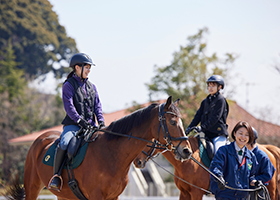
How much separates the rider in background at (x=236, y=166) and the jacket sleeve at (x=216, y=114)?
2274mm

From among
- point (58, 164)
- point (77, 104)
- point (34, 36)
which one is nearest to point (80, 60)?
point (77, 104)

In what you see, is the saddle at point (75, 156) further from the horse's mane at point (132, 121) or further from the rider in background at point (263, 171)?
the rider in background at point (263, 171)

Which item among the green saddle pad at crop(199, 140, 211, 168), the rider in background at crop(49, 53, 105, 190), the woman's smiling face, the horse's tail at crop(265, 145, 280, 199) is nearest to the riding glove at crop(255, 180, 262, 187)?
the woman's smiling face

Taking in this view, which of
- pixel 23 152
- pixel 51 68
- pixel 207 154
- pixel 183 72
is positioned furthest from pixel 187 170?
pixel 51 68

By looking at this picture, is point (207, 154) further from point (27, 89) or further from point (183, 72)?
point (27, 89)

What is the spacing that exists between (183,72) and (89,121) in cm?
1574

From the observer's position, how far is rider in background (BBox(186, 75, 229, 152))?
22.3 ft

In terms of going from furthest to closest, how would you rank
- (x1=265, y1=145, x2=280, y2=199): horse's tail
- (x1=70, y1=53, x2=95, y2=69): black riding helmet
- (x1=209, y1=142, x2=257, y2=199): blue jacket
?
(x1=265, y1=145, x2=280, y2=199): horse's tail
(x1=70, y1=53, x2=95, y2=69): black riding helmet
(x1=209, y1=142, x2=257, y2=199): blue jacket

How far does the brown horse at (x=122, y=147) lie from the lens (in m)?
4.92

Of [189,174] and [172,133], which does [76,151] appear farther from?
[189,174]

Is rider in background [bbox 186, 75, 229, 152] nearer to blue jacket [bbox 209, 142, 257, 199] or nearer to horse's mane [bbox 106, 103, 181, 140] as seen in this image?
horse's mane [bbox 106, 103, 181, 140]

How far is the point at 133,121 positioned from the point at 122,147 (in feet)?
1.50

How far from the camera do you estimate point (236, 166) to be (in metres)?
4.35

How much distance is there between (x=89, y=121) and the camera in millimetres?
5781
